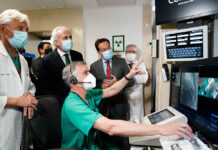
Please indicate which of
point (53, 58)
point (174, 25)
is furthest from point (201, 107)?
point (53, 58)

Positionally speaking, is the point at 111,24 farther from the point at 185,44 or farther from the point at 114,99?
the point at 185,44

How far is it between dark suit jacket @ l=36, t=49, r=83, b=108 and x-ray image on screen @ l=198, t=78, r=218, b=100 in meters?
1.36

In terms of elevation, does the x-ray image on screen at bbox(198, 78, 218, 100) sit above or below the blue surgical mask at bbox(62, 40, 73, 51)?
below

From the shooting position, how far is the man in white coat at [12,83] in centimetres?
115

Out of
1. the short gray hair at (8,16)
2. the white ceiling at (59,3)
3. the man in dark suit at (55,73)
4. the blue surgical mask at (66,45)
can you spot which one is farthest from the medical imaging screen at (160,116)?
the white ceiling at (59,3)

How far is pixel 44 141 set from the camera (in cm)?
94

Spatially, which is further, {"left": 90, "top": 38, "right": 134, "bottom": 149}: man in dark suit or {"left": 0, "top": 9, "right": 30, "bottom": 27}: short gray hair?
{"left": 90, "top": 38, "right": 134, "bottom": 149}: man in dark suit

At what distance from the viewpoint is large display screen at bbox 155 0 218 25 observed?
3.75 feet

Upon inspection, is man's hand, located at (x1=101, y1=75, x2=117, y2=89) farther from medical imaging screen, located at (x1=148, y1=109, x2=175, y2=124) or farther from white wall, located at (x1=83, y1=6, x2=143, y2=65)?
white wall, located at (x1=83, y1=6, x2=143, y2=65)

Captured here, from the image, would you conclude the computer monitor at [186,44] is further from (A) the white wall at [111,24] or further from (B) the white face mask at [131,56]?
(A) the white wall at [111,24]

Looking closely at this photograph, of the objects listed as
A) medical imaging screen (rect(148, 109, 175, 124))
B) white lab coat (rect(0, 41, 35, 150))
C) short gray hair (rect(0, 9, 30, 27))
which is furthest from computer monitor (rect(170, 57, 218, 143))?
short gray hair (rect(0, 9, 30, 27))

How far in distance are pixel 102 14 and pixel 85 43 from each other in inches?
30.2

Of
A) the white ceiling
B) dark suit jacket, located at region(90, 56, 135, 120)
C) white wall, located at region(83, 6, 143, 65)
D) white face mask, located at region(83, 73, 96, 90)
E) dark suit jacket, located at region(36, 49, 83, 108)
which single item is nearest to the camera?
white face mask, located at region(83, 73, 96, 90)

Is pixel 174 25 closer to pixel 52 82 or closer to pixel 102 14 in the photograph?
pixel 52 82
